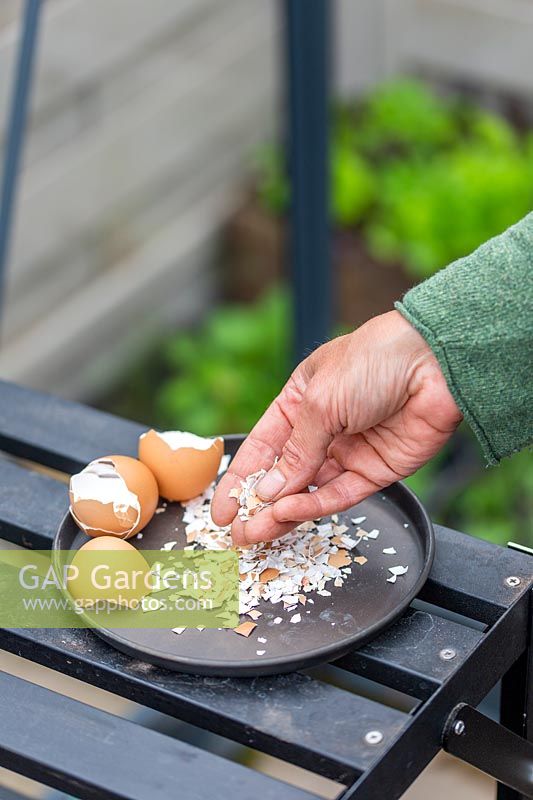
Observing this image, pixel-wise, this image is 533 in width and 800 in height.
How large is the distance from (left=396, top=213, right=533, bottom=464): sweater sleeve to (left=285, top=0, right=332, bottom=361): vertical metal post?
41.5 inches

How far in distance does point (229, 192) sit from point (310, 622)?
2245mm

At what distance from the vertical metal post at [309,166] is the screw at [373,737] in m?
1.24

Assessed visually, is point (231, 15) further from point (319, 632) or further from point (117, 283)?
point (319, 632)

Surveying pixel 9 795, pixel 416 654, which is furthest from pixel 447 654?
pixel 9 795

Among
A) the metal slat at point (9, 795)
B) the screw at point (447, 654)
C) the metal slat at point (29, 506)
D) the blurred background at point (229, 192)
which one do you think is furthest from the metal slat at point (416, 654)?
the blurred background at point (229, 192)

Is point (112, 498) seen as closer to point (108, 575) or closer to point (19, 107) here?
point (108, 575)

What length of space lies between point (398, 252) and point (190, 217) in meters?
0.60

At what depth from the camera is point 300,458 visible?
116 centimetres

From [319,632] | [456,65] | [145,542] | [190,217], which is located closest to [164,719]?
[145,542]

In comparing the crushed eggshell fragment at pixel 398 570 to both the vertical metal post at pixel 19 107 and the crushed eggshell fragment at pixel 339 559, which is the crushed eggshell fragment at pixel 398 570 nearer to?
the crushed eggshell fragment at pixel 339 559

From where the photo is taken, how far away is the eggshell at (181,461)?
1219 millimetres

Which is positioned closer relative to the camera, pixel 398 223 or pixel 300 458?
pixel 300 458

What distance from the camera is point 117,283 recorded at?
2.95 metres

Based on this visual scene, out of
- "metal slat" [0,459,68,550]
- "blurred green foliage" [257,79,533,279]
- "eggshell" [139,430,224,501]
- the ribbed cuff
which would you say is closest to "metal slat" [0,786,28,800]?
"metal slat" [0,459,68,550]
